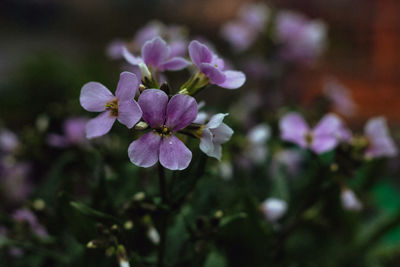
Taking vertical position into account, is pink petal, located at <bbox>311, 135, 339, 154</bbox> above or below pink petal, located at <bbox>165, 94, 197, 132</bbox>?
below

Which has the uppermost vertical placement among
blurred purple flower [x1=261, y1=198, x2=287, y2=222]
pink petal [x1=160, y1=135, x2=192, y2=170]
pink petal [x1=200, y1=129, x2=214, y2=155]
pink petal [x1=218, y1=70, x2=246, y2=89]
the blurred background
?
pink petal [x1=218, y1=70, x2=246, y2=89]

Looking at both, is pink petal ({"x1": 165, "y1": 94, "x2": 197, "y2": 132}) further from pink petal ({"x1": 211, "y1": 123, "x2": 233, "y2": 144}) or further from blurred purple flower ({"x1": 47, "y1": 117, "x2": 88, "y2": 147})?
blurred purple flower ({"x1": 47, "y1": 117, "x2": 88, "y2": 147})

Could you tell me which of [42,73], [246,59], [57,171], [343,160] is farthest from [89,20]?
[343,160]

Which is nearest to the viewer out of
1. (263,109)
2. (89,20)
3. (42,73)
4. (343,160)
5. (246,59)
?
(343,160)

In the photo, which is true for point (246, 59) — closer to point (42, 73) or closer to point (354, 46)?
point (42, 73)

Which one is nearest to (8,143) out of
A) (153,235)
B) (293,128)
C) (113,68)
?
(153,235)

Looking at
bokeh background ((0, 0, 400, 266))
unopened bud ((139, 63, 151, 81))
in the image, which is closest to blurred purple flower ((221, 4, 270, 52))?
bokeh background ((0, 0, 400, 266))
